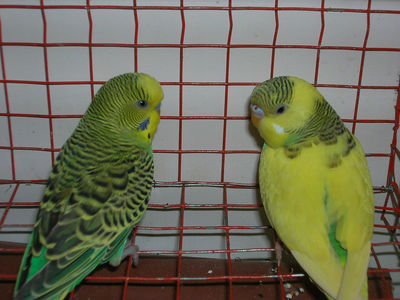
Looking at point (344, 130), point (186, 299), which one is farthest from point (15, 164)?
point (344, 130)

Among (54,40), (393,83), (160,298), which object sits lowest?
(160,298)

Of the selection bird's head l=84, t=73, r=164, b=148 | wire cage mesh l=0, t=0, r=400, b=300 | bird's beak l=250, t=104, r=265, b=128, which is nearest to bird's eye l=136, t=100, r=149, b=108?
bird's head l=84, t=73, r=164, b=148

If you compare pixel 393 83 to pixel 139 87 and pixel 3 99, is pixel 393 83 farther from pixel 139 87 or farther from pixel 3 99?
pixel 3 99

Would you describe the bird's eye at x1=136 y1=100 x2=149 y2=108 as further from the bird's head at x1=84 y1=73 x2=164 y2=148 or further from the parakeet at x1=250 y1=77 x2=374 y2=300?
the parakeet at x1=250 y1=77 x2=374 y2=300

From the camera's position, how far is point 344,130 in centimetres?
154

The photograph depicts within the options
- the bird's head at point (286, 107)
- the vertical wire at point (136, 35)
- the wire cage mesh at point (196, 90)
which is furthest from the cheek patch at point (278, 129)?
the vertical wire at point (136, 35)

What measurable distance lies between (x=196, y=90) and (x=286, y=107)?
1.82 feet

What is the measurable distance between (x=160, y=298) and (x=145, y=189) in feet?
2.12

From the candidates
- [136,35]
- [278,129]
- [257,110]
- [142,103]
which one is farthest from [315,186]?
[136,35]

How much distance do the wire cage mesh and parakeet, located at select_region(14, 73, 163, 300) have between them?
0.22 m

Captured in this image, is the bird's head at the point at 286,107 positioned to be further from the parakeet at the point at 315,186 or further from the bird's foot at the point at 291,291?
the bird's foot at the point at 291,291

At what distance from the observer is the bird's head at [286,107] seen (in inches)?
57.0

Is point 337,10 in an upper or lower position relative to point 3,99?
upper

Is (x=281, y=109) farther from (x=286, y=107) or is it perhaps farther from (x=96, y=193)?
(x=96, y=193)
